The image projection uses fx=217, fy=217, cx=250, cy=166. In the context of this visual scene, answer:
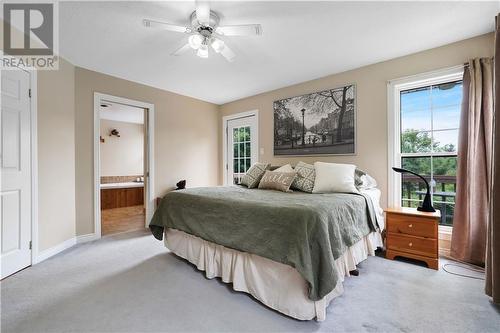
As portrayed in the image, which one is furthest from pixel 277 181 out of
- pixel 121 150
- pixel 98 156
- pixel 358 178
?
pixel 121 150

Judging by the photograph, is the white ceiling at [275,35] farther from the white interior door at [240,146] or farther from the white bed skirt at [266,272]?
the white bed skirt at [266,272]

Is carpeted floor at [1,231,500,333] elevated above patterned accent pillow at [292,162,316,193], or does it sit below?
below

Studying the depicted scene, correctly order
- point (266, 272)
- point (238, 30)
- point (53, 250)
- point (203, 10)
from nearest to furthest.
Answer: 1. point (266, 272)
2. point (203, 10)
3. point (238, 30)
4. point (53, 250)

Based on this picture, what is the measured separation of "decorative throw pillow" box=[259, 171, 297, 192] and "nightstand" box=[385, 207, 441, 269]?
1141mm

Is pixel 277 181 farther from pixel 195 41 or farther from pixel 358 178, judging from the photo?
pixel 195 41

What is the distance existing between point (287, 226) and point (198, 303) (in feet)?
3.10

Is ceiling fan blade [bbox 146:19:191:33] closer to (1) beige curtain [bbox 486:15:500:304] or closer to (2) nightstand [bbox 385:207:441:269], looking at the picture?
(1) beige curtain [bbox 486:15:500:304]

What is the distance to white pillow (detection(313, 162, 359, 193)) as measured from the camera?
2.42 meters

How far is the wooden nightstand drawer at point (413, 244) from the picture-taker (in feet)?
7.26

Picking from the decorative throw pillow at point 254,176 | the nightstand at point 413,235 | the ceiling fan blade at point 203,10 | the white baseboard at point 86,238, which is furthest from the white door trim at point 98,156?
the nightstand at point 413,235

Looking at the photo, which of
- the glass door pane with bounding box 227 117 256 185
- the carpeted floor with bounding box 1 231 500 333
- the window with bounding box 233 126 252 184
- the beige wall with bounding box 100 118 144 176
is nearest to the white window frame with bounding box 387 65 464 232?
the carpeted floor with bounding box 1 231 500 333

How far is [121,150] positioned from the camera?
657cm

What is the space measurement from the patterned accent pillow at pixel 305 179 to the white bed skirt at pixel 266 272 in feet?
2.71

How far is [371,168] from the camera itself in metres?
2.97
